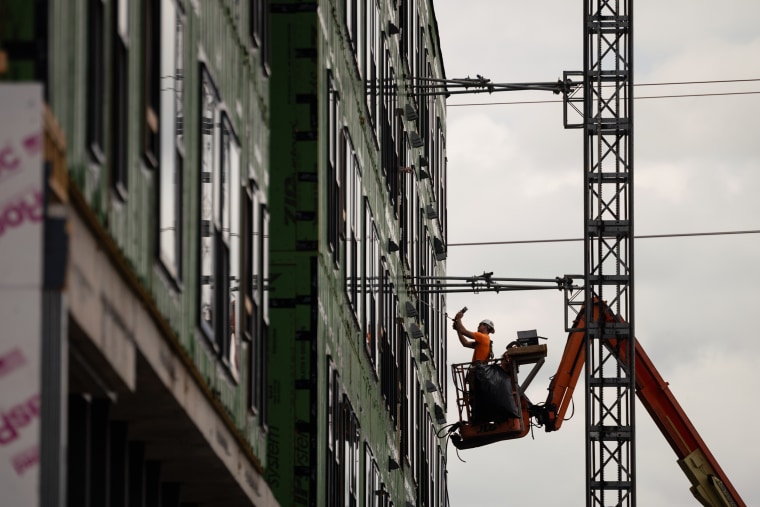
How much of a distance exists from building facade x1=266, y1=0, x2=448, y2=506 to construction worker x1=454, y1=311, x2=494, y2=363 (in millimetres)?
1528

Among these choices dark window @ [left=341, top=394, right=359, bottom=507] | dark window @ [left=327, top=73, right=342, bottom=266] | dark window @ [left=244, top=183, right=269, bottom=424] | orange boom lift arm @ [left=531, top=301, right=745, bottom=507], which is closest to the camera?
dark window @ [left=244, top=183, right=269, bottom=424]

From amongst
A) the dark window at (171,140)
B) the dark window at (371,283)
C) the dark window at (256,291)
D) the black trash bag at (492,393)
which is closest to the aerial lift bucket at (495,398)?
the black trash bag at (492,393)

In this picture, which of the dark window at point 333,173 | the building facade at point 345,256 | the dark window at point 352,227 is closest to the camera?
the building facade at point 345,256

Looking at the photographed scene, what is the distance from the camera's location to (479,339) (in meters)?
48.3

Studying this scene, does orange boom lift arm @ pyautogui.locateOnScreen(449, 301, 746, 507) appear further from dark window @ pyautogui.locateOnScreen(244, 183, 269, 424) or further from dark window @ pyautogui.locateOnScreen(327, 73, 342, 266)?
dark window @ pyautogui.locateOnScreen(244, 183, 269, 424)

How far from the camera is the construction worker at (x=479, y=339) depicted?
48344 millimetres

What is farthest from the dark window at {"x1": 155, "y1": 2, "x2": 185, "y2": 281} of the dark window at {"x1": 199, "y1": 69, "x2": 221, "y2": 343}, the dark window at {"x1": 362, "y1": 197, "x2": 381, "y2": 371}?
the dark window at {"x1": 362, "y1": 197, "x2": 381, "y2": 371}

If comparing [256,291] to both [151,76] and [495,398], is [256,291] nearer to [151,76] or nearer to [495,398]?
[151,76]

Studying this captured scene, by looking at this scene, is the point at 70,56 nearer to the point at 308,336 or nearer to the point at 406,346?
the point at 308,336

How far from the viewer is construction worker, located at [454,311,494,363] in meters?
48.3

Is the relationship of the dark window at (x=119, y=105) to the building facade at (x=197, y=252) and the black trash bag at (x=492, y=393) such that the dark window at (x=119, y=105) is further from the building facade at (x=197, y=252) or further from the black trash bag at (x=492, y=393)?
the black trash bag at (x=492, y=393)

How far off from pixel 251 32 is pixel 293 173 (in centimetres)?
593

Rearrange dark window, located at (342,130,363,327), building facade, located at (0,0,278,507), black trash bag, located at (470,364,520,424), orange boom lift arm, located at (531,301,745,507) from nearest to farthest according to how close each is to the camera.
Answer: building facade, located at (0,0,278,507) → dark window, located at (342,130,363,327) → black trash bag, located at (470,364,520,424) → orange boom lift arm, located at (531,301,745,507)

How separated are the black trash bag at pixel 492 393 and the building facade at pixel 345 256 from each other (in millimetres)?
1880
